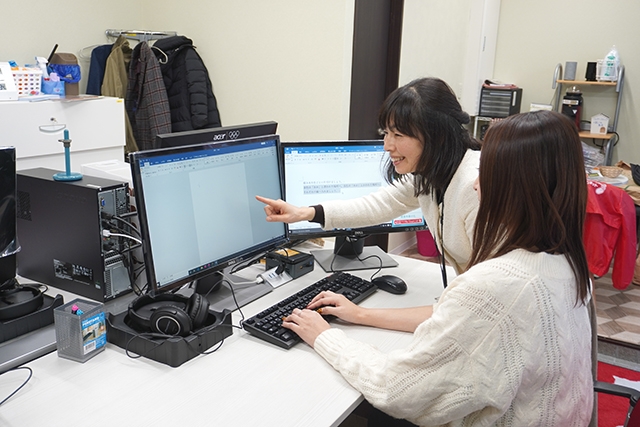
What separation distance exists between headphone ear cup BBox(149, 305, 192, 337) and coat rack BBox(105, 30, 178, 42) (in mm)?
2899

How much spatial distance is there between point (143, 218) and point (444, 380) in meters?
0.73

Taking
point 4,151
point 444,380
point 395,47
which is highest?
point 395,47

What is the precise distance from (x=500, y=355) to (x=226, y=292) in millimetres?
827

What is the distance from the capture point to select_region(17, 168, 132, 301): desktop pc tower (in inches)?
56.0

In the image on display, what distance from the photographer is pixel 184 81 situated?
3.63 meters

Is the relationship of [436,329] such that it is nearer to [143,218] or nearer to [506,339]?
[506,339]

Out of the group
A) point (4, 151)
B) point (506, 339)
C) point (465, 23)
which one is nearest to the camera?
point (506, 339)

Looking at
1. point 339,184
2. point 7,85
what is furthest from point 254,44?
point 339,184

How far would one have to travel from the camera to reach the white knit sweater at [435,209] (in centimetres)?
150

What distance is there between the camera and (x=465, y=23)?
4926mm

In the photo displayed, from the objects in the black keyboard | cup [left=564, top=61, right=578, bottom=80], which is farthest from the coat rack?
cup [left=564, top=61, right=578, bottom=80]

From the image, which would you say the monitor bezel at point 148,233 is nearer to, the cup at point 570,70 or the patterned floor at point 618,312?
the patterned floor at point 618,312

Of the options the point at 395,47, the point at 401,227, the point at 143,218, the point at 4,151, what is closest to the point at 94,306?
the point at 143,218

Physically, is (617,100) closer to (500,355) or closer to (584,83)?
(584,83)
